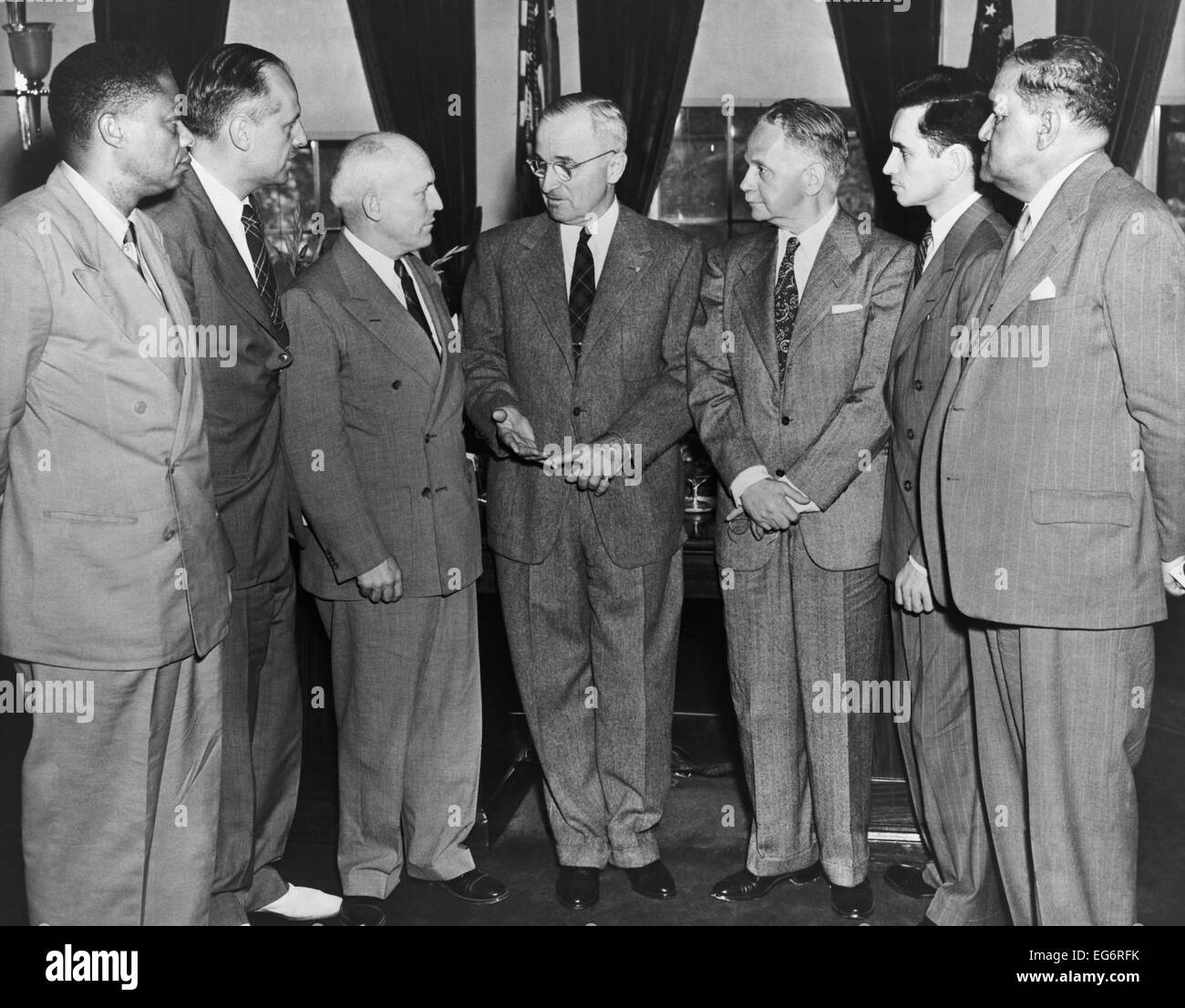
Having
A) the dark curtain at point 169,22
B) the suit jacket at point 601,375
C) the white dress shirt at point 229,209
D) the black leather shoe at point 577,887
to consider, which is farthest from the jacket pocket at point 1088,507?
the dark curtain at point 169,22

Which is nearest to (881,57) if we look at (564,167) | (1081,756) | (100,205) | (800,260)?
(800,260)

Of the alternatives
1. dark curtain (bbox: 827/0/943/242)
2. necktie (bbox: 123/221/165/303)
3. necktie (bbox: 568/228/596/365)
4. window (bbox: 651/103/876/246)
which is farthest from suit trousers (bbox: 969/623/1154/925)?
window (bbox: 651/103/876/246)

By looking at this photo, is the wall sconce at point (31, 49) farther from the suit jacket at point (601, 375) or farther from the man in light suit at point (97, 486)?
the man in light suit at point (97, 486)

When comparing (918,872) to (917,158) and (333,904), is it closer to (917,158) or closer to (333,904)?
(333,904)

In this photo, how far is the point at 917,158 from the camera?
2.78 metres

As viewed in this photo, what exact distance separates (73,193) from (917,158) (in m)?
1.73

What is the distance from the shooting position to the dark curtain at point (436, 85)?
559 centimetres

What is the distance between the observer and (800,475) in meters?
2.83

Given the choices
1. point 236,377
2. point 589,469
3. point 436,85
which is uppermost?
point 436,85

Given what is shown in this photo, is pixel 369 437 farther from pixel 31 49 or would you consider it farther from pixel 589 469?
pixel 31 49

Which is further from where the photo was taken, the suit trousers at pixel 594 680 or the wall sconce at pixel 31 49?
the wall sconce at pixel 31 49

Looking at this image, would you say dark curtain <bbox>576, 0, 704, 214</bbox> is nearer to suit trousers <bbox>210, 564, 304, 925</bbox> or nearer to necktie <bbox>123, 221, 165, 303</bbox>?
suit trousers <bbox>210, 564, 304, 925</bbox>

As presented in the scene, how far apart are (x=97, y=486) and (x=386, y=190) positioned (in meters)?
0.98

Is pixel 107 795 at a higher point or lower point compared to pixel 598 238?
lower
